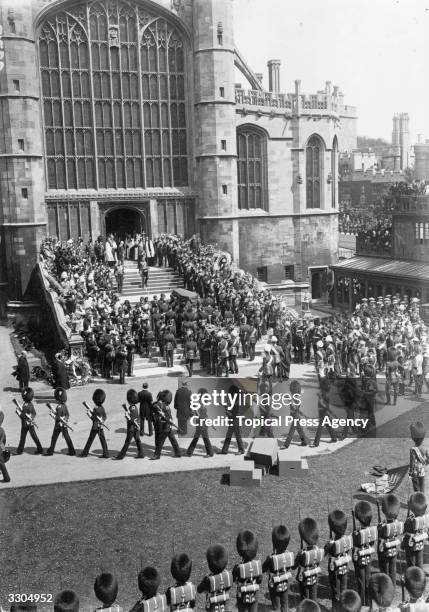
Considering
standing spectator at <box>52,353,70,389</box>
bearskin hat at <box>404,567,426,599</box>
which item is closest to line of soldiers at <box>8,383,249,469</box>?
standing spectator at <box>52,353,70,389</box>

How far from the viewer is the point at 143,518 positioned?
1314 centimetres

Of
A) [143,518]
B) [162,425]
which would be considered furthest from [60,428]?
[143,518]

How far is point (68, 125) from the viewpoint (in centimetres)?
3650

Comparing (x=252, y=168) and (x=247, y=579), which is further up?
(x=252, y=168)

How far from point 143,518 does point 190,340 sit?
10.9 meters

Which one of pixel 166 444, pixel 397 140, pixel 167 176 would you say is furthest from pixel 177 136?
pixel 397 140

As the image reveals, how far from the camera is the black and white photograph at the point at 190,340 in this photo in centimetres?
1088

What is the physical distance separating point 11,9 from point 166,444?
977 inches

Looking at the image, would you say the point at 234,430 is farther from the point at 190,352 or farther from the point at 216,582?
the point at 216,582

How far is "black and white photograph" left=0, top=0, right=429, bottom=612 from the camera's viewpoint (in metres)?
10.9

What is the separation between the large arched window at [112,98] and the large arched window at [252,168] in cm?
361

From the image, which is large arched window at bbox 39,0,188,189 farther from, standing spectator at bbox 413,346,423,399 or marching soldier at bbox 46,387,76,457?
marching soldier at bbox 46,387,76,457

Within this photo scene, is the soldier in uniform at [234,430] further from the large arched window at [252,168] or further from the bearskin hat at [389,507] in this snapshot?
the large arched window at [252,168]

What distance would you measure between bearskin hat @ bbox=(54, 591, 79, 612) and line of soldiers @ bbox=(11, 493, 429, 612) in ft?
0.04
